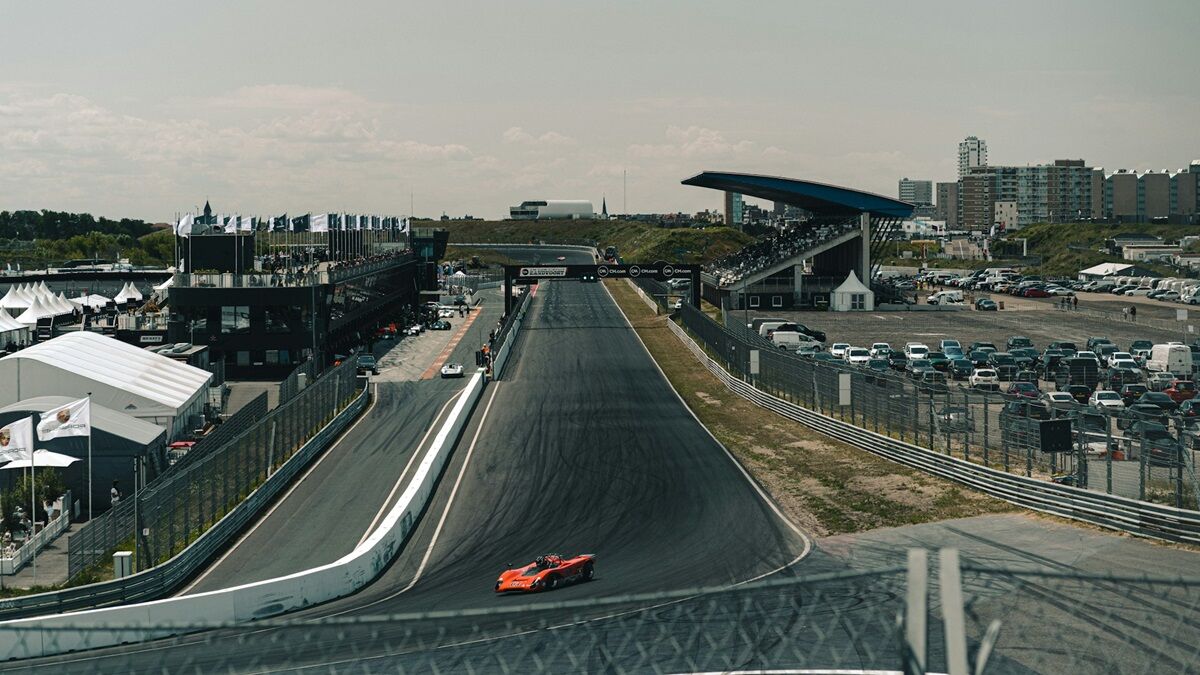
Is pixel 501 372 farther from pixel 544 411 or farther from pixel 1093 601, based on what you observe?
pixel 1093 601

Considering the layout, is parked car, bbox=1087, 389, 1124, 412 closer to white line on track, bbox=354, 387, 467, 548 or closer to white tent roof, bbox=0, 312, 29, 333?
white line on track, bbox=354, 387, 467, 548

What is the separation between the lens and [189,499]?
98.3ft

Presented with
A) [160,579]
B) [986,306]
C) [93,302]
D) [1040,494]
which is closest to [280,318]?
[93,302]

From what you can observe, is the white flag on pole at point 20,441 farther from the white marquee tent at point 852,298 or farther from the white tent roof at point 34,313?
the white marquee tent at point 852,298

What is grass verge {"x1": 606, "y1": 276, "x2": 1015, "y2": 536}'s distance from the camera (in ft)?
106

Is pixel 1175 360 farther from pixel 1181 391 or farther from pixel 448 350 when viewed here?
pixel 448 350

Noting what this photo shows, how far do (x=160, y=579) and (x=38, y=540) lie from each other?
6.50 m

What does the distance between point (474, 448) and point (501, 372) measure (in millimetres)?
22968

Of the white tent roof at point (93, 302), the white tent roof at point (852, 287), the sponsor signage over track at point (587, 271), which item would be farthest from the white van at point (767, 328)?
the white tent roof at point (93, 302)

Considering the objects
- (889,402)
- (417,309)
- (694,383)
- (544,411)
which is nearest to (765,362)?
(694,383)

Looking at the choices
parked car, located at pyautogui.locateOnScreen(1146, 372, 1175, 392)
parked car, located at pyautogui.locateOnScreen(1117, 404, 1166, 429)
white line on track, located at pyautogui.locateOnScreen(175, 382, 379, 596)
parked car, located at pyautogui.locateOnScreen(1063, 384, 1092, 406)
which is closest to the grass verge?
parked car, located at pyautogui.locateOnScreen(1117, 404, 1166, 429)

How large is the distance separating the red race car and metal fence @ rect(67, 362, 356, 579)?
8.08 m

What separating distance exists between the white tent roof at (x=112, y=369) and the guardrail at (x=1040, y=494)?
90.1 feet

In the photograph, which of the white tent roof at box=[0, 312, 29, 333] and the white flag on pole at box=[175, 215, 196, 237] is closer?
the white flag on pole at box=[175, 215, 196, 237]
